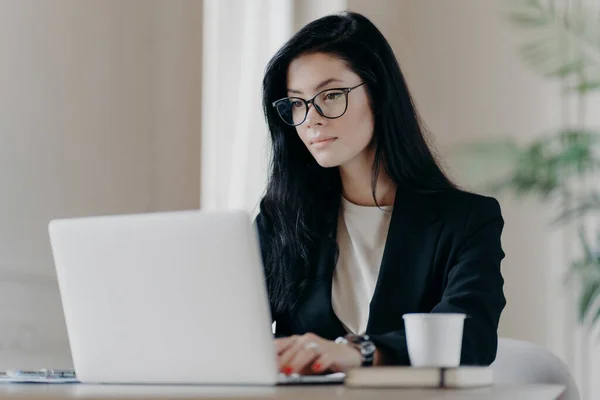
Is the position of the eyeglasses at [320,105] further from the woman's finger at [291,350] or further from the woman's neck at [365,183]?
the woman's finger at [291,350]

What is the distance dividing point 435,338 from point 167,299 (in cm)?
35

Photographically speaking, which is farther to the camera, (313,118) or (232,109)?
(232,109)

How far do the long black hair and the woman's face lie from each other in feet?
0.07

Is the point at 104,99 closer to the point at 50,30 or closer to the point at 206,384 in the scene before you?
the point at 50,30

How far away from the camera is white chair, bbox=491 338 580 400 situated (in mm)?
1581

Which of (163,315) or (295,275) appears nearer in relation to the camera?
(163,315)

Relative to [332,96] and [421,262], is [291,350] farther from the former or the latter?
[332,96]

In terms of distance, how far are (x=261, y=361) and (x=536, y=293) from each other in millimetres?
2783

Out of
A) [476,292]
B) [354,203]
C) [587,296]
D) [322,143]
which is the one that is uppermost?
[322,143]

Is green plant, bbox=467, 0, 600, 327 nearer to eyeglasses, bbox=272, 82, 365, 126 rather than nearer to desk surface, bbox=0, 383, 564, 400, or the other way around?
eyeglasses, bbox=272, 82, 365, 126

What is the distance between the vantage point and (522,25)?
3.45 m

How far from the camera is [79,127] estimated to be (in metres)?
2.31

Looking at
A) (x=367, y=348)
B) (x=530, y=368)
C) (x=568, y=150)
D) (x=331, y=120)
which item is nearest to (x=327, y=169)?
(x=331, y=120)

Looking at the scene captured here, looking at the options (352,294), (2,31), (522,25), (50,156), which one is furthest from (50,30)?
(522,25)
